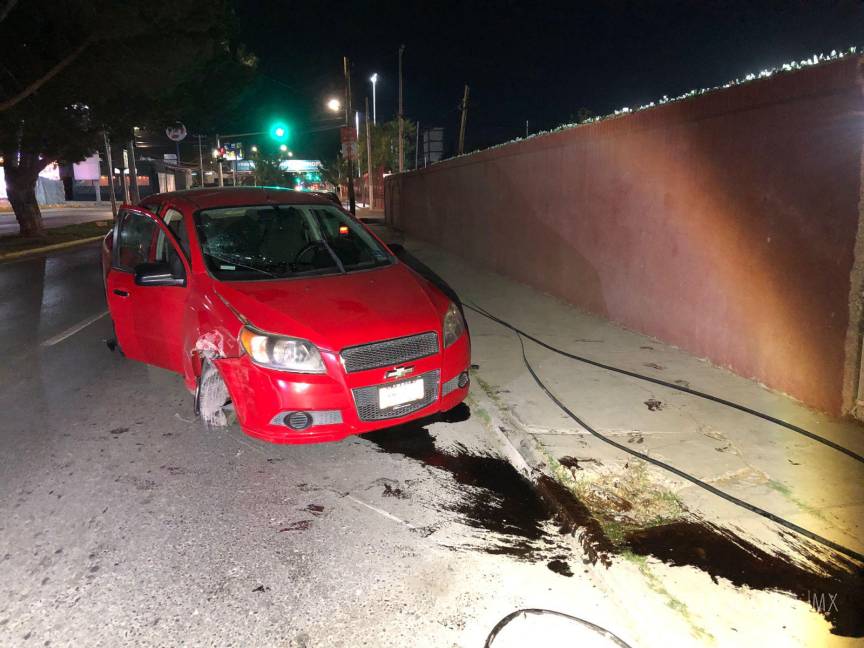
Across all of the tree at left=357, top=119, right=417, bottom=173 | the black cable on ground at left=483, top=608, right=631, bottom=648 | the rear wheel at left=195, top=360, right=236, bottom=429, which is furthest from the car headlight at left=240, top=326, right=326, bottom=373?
the tree at left=357, top=119, right=417, bottom=173

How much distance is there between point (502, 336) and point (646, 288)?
5.78ft


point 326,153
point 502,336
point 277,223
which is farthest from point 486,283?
point 326,153

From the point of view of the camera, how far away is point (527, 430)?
465cm

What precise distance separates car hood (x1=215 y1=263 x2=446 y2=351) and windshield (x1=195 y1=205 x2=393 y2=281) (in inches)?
11.4

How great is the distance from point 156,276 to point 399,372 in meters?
2.15

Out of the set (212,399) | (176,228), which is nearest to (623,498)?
(212,399)

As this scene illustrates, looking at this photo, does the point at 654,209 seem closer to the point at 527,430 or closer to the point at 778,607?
the point at 527,430

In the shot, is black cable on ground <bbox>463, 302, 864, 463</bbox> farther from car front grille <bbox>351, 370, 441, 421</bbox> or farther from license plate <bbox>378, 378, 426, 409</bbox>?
license plate <bbox>378, 378, 426, 409</bbox>

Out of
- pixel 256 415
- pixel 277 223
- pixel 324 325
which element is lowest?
pixel 256 415

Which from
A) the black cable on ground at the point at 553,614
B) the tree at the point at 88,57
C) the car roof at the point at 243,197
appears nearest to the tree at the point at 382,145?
the tree at the point at 88,57

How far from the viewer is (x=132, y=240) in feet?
20.0

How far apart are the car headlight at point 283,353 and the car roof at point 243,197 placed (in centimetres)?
186

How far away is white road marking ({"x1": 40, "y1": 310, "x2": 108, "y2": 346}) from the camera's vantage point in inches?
287

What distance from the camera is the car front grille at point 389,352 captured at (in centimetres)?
384
